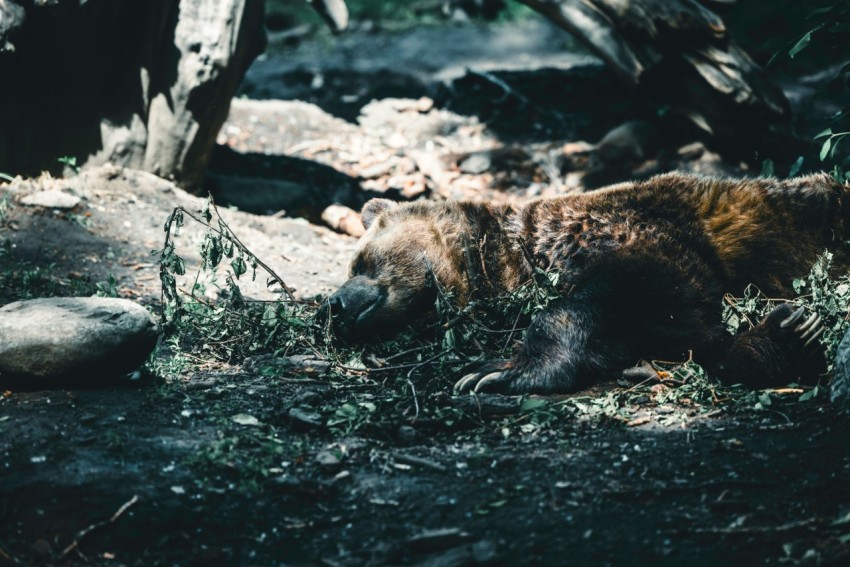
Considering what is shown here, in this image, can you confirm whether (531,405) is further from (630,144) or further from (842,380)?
(630,144)

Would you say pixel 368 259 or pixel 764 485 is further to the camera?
pixel 368 259

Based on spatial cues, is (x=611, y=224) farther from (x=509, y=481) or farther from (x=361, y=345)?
(x=509, y=481)

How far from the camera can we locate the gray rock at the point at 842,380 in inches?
117

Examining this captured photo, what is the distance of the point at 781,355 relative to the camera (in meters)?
3.57

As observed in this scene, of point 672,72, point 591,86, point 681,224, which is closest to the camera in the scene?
point 681,224

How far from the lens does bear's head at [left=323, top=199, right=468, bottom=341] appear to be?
4160mm

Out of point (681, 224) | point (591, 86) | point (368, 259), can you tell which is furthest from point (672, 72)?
point (368, 259)

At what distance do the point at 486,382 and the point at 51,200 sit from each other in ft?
12.3

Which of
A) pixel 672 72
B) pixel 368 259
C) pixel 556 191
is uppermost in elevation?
pixel 672 72

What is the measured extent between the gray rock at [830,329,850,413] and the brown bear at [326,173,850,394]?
0.43m

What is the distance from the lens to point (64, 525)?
2404 millimetres

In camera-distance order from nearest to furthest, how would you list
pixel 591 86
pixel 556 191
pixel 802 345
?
pixel 802 345 → pixel 556 191 → pixel 591 86

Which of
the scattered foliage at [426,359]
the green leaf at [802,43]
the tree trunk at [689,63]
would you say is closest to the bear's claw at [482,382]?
the scattered foliage at [426,359]

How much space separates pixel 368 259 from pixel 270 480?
1.90 m
